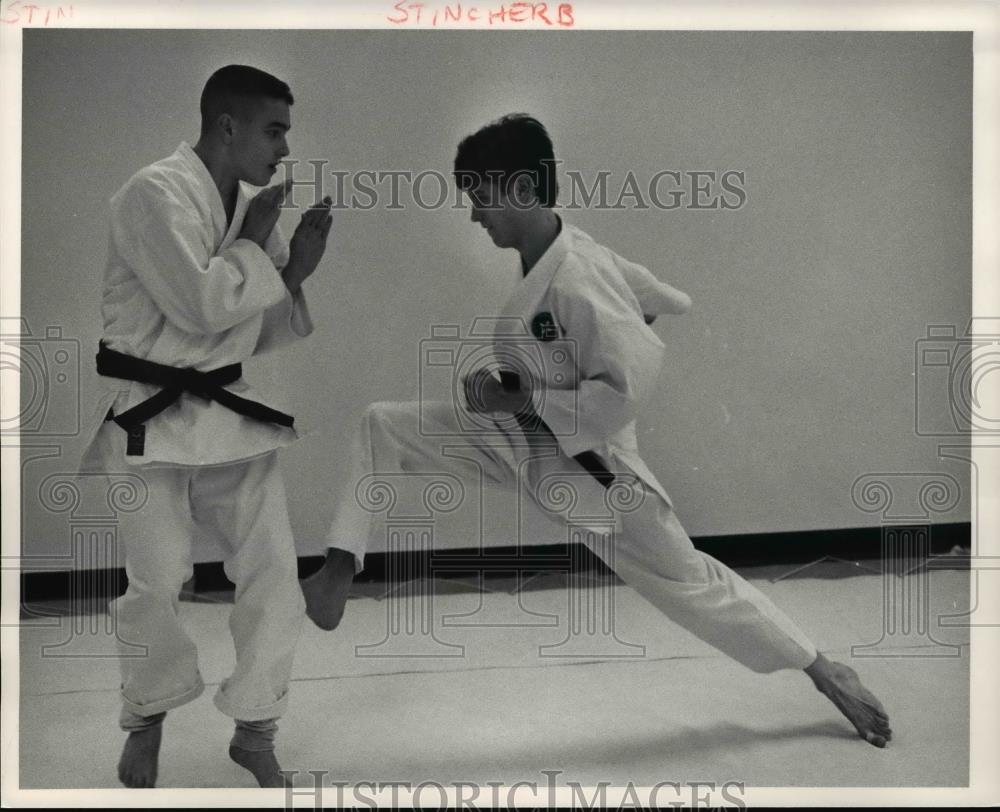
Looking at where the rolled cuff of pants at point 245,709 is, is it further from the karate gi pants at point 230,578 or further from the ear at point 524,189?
the ear at point 524,189

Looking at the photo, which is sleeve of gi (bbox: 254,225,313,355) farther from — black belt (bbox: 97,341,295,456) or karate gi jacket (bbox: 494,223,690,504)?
karate gi jacket (bbox: 494,223,690,504)

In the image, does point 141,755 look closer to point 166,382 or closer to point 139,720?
point 139,720

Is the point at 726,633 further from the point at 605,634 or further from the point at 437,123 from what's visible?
the point at 437,123

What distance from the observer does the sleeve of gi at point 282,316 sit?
209cm

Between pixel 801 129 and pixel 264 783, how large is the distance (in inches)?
59.3

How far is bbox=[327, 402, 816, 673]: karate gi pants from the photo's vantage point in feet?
6.97

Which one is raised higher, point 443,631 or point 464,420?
point 464,420

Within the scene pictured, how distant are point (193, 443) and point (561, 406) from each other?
25.1 inches

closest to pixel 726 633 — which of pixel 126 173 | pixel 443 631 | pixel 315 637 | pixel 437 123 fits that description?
pixel 443 631

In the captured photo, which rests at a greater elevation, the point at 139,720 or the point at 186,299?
the point at 186,299

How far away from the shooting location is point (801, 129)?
2139 mm

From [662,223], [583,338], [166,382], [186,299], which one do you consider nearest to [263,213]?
[186,299]

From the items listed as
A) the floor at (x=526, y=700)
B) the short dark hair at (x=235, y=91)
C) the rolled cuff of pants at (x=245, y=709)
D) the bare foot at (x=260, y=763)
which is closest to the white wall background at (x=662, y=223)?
the short dark hair at (x=235, y=91)

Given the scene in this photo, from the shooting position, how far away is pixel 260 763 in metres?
2.12
